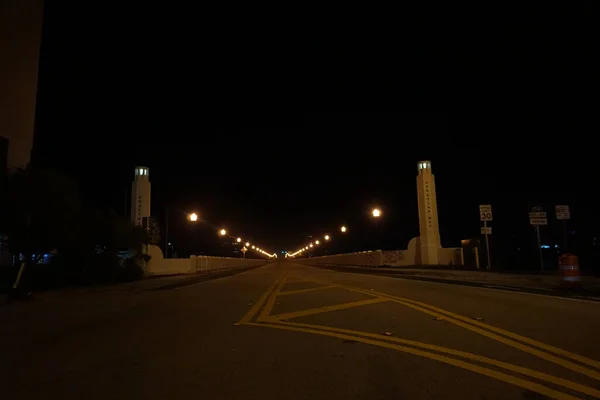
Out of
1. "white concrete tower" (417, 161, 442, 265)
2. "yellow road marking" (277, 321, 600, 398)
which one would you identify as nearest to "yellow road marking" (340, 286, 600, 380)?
"yellow road marking" (277, 321, 600, 398)

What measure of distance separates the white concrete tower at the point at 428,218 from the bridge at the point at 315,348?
2706cm

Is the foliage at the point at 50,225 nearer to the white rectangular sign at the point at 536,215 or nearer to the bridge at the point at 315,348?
the bridge at the point at 315,348

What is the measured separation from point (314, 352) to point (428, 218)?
36.8 m

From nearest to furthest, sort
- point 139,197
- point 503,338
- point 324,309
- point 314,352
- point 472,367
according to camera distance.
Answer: point 472,367 < point 314,352 < point 503,338 < point 324,309 < point 139,197

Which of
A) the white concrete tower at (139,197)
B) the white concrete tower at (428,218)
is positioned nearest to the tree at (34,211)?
the white concrete tower at (139,197)

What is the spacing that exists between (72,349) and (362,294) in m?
10.8

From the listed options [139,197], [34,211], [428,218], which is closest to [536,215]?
[428,218]

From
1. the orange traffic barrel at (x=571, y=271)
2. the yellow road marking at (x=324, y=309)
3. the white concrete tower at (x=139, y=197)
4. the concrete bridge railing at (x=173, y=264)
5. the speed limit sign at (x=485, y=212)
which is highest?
the white concrete tower at (x=139, y=197)

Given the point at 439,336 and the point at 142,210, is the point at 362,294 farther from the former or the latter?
the point at 142,210

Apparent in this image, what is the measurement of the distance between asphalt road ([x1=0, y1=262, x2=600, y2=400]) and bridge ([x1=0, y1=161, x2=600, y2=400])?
24 millimetres

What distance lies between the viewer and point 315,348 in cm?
820

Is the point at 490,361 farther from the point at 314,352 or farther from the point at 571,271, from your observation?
the point at 571,271

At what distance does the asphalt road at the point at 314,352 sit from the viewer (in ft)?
19.1

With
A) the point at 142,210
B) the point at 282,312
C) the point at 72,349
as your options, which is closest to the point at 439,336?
the point at 282,312
